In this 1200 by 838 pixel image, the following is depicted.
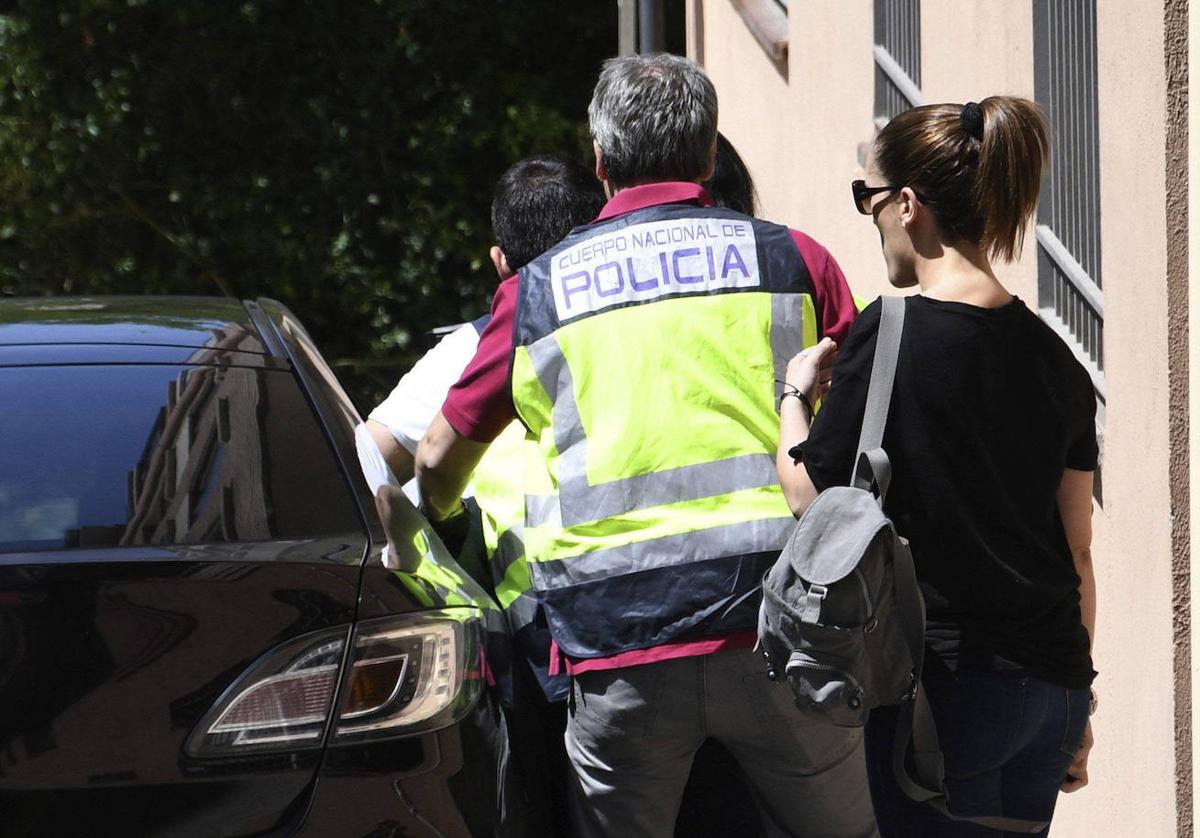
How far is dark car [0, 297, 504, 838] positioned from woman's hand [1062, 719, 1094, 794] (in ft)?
3.07

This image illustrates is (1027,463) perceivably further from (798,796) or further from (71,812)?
(71,812)

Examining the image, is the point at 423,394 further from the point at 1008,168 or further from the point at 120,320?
the point at 1008,168

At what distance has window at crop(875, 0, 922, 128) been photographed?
6.09 m

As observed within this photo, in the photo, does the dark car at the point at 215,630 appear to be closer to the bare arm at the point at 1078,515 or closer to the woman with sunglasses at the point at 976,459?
the woman with sunglasses at the point at 976,459

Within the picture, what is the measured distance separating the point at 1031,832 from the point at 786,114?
5.83 meters

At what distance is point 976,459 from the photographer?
96.9 inches

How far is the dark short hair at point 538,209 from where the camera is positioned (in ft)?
12.2

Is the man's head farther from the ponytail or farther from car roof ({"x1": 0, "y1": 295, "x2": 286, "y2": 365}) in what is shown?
the ponytail

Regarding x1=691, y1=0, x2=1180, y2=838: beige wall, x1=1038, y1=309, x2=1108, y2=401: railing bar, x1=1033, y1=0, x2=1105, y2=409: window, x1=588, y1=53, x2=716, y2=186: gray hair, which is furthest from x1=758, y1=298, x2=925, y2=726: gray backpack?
x1=1033, y1=0, x2=1105, y2=409: window

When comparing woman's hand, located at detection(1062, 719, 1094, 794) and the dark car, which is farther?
woman's hand, located at detection(1062, 719, 1094, 794)

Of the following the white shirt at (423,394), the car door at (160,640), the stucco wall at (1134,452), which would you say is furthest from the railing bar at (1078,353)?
the car door at (160,640)

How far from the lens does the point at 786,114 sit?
26.3ft

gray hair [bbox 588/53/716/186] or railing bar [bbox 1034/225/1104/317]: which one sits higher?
gray hair [bbox 588/53/716/186]

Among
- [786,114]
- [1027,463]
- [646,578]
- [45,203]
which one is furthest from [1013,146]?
[45,203]
